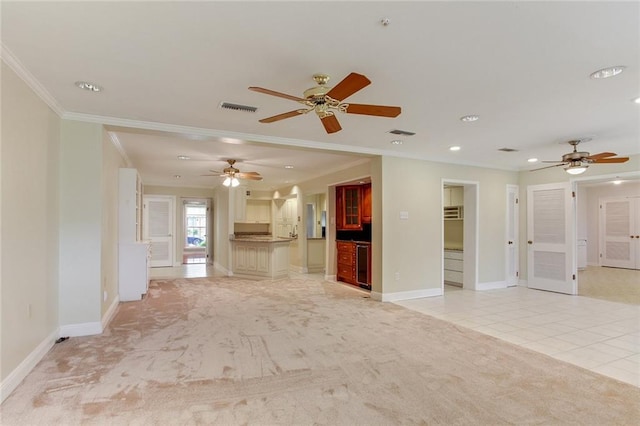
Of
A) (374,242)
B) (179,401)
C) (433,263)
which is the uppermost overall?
(374,242)

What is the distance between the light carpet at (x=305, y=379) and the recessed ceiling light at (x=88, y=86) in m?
2.55

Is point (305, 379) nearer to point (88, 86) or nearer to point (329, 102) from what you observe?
point (329, 102)

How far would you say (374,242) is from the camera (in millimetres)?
5832

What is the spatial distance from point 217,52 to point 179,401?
8.41 feet

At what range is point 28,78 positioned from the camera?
2.80m

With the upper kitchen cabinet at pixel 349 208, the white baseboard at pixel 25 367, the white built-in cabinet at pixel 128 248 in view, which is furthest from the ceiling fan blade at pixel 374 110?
the upper kitchen cabinet at pixel 349 208

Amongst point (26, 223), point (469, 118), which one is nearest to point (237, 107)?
point (26, 223)

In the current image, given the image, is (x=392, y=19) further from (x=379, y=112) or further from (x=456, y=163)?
(x=456, y=163)

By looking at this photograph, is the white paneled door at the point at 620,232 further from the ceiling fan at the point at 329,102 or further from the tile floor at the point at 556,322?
the ceiling fan at the point at 329,102

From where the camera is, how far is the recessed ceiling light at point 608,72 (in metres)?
2.62

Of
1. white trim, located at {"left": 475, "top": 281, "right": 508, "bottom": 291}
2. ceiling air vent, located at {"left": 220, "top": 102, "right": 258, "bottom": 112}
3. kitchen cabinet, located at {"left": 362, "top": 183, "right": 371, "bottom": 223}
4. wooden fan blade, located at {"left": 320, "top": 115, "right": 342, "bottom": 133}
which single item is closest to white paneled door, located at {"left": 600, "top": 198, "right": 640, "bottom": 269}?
white trim, located at {"left": 475, "top": 281, "right": 508, "bottom": 291}

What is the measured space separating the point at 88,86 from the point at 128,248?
3.31 metres

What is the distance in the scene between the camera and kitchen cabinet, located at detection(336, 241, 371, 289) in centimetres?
667

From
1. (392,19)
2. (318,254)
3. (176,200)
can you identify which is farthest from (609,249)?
(176,200)
